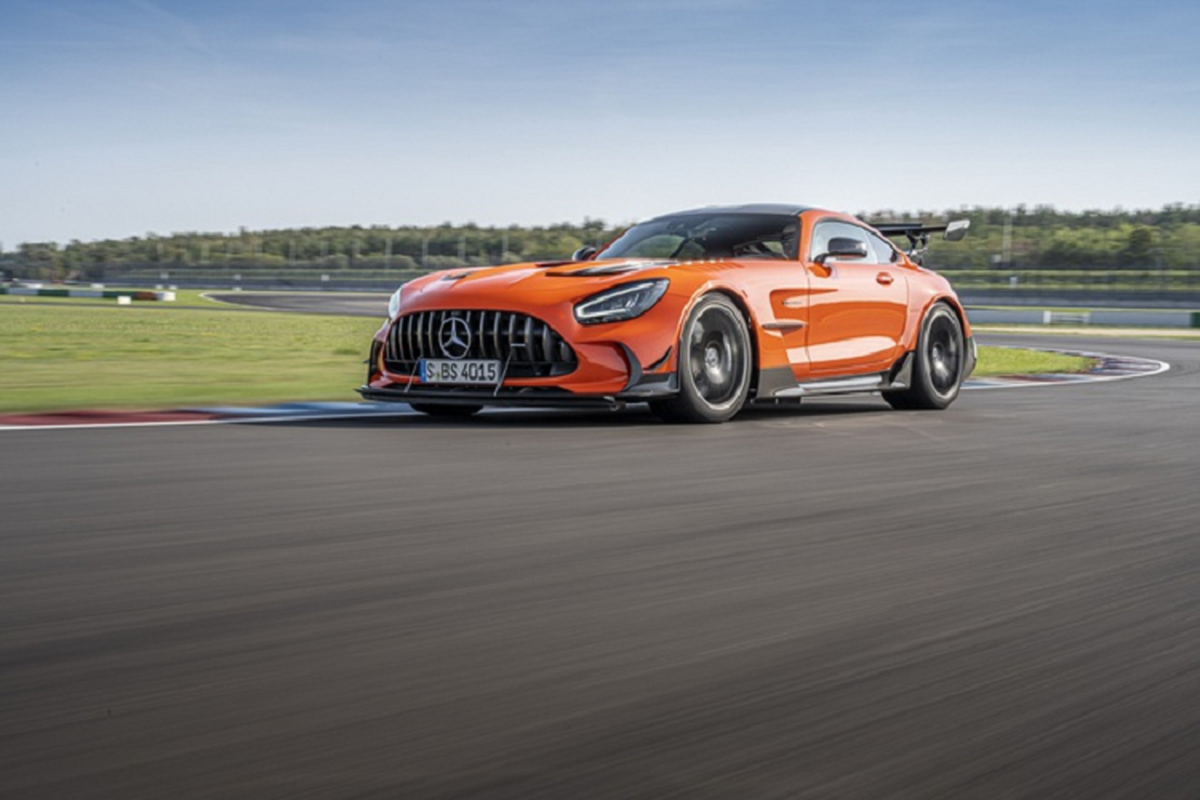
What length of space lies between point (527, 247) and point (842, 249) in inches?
3998

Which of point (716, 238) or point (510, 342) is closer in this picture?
point (510, 342)

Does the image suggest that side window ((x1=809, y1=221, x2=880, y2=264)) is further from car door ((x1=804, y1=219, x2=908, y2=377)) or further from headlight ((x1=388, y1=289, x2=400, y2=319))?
headlight ((x1=388, y1=289, x2=400, y2=319))

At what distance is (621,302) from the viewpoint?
333 inches

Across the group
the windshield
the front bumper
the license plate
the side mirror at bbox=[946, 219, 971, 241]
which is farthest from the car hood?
the side mirror at bbox=[946, 219, 971, 241]

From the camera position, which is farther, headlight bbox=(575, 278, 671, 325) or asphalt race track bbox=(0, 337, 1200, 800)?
headlight bbox=(575, 278, 671, 325)

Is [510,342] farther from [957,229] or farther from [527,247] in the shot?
[527,247]

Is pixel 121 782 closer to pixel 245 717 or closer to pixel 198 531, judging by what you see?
pixel 245 717

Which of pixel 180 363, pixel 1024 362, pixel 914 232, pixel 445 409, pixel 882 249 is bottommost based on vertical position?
pixel 1024 362

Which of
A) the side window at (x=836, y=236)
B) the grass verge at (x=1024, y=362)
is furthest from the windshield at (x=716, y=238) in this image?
the grass verge at (x=1024, y=362)

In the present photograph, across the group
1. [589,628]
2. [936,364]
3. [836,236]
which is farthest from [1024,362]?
[589,628]

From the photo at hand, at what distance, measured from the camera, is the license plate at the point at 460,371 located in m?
8.43

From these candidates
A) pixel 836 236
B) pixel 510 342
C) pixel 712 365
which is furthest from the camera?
pixel 836 236

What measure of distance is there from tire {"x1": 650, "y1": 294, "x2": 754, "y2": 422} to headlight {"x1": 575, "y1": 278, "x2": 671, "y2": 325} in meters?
0.26

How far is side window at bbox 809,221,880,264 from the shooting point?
9.88 m
